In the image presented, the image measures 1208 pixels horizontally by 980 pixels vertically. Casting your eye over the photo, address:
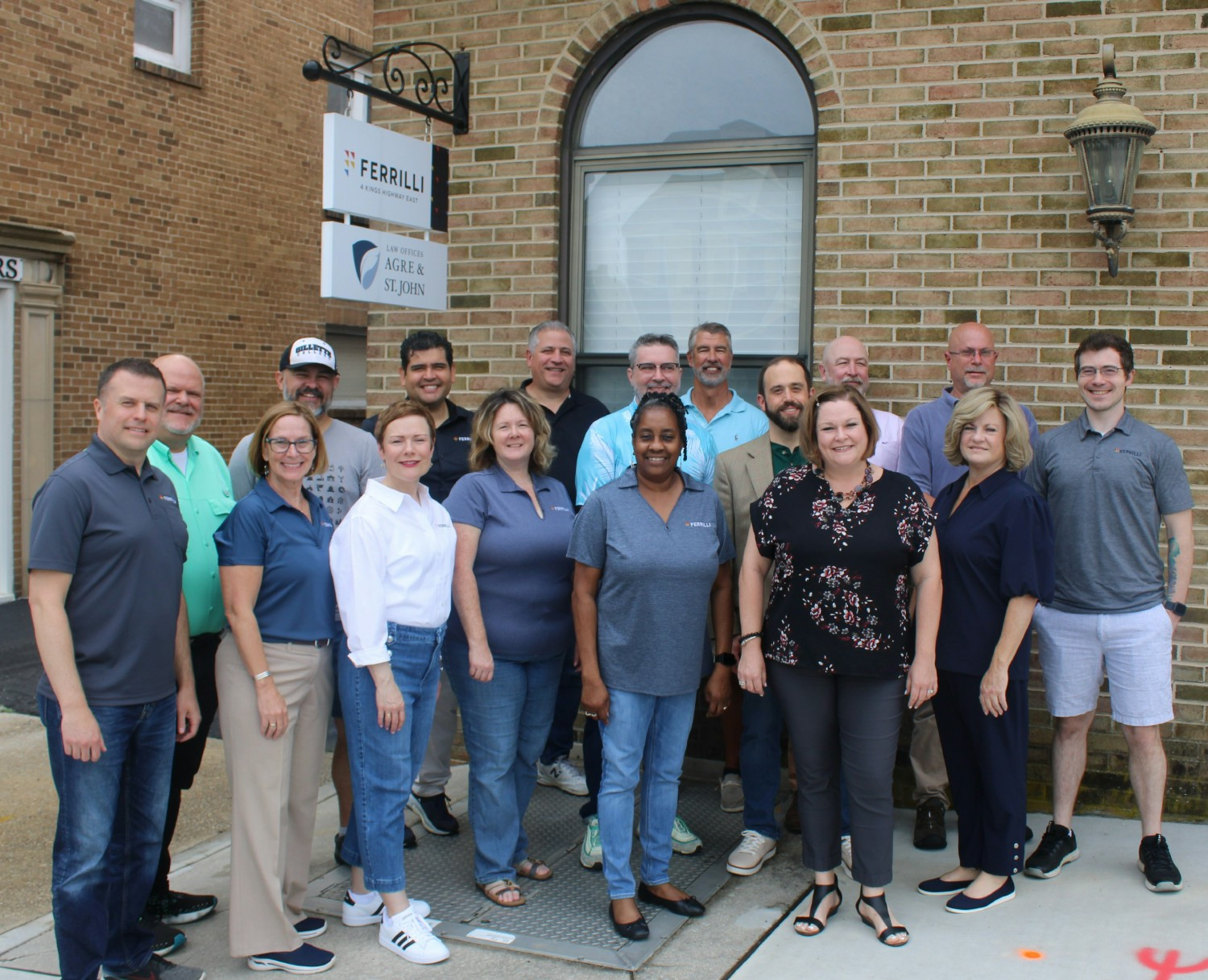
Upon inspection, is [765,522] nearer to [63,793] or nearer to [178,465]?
[178,465]

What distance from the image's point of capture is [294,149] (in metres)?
13.7

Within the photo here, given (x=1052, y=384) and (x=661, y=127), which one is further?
(x=661, y=127)

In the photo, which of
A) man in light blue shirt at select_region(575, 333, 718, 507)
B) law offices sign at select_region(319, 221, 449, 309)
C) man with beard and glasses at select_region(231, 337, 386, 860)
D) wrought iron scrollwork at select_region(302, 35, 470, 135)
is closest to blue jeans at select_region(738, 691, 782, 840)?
man in light blue shirt at select_region(575, 333, 718, 507)

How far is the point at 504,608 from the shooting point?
4.12m

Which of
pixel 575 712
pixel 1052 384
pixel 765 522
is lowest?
pixel 575 712

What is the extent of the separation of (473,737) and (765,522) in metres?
1.32

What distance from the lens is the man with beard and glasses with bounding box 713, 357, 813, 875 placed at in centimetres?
455

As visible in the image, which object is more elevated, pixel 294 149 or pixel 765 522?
pixel 294 149

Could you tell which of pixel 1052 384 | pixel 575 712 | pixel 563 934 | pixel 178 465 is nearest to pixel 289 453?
pixel 178 465

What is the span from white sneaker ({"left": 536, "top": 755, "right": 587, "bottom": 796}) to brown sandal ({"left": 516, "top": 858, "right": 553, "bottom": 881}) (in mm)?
886

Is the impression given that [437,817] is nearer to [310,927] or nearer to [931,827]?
[310,927]

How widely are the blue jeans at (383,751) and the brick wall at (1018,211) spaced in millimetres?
2654

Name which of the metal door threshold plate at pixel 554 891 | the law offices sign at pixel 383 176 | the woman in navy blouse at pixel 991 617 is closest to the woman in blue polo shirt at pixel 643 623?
the metal door threshold plate at pixel 554 891

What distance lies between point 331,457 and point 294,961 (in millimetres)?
1834
